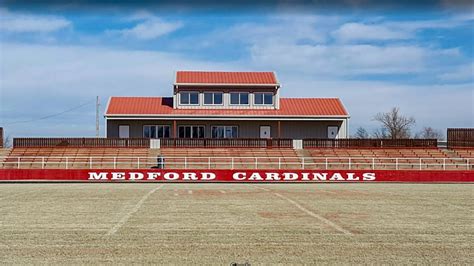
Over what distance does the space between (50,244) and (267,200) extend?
33.1ft

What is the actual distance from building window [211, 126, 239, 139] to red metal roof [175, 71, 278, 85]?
147 inches

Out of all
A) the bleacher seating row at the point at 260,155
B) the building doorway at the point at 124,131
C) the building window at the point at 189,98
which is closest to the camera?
the bleacher seating row at the point at 260,155

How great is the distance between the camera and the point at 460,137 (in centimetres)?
5050

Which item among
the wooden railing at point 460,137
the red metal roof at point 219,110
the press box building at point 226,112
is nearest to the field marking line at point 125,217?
the red metal roof at point 219,110

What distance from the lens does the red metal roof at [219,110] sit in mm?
47281

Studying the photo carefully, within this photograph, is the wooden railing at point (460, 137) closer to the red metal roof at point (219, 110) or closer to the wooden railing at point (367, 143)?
the wooden railing at point (367, 143)

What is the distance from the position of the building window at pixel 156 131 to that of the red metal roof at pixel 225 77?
3975 mm

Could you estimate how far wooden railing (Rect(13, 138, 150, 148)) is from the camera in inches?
1799

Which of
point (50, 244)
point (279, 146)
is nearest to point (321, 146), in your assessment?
point (279, 146)

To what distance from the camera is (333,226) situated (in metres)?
13.2

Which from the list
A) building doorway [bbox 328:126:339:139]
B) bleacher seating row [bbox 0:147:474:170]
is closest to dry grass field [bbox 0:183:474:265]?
bleacher seating row [bbox 0:147:474:170]

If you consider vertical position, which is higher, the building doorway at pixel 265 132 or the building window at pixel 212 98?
the building window at pixel 212 98

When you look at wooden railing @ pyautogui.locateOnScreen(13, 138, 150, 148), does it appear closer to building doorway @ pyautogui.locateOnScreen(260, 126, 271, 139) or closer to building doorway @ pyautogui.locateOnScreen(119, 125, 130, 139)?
building doorway @ pyautogui.locateOnScreen(119, 125, 130, 139)

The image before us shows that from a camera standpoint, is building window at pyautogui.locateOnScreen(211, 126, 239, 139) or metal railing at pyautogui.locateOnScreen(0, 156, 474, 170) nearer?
metal railing at pyautogui.locateOnScreen(0, 156, 474, 170)
